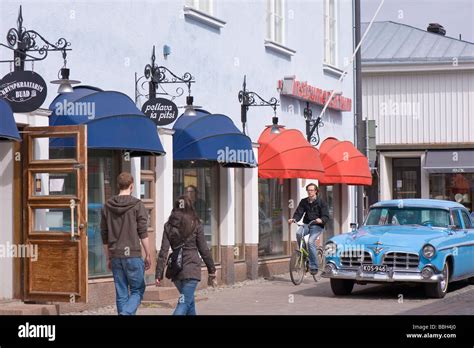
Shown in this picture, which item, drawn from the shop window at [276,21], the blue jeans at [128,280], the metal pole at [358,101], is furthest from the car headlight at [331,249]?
the metal pole at [358,101]

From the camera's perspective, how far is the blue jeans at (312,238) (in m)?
20.0

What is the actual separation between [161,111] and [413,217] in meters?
4.85

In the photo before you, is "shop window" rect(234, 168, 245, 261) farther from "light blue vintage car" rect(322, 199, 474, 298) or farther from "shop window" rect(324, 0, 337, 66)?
"shop window" rect(324, 0, 337, 66)

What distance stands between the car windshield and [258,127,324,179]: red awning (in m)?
3.34

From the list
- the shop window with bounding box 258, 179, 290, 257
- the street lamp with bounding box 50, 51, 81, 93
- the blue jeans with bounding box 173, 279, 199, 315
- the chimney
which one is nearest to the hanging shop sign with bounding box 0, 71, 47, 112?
the street lamp with bounding box 50, 51, 81, 93

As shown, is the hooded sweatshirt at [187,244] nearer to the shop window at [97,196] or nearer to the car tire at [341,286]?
the shop window at [97,196]

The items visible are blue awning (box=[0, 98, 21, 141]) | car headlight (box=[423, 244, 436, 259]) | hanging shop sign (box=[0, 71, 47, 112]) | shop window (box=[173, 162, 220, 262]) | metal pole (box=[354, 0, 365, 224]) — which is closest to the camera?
blue awning (box=[0, 98, 21, 141])

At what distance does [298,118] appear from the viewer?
24.7 m

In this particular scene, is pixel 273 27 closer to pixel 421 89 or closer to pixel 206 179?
pixel 206 179

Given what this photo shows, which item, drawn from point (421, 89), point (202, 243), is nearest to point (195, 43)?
point (202, 243)

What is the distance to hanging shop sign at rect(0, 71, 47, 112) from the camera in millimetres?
13367

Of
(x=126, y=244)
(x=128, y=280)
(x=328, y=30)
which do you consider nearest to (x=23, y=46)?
(x=126, y=244)

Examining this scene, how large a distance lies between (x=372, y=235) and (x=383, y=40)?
25.1 metres

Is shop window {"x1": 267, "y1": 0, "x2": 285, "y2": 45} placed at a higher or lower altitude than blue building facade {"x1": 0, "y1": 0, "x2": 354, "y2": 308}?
higher
